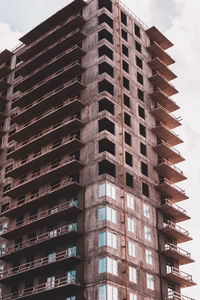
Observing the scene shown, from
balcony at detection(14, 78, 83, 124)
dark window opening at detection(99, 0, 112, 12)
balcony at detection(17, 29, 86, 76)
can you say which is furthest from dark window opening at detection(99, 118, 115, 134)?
dark window opening at detection(99, 0, 112, 12)

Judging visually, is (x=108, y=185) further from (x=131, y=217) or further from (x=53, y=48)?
(x=53, y=48)

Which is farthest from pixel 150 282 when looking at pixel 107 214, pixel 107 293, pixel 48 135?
pixel 48 135

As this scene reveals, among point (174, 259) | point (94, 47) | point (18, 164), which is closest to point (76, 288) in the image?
point (174, 259)

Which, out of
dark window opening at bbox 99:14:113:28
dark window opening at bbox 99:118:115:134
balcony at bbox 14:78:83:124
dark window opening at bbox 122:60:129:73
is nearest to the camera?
dark window opening at bbox 99:118:115:134

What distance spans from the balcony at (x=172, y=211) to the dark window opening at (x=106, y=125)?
465 inches

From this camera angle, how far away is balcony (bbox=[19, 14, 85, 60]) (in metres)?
70.0

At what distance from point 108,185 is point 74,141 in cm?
797

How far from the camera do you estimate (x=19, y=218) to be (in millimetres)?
63344

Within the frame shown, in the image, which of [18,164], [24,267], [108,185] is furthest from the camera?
[18,164]

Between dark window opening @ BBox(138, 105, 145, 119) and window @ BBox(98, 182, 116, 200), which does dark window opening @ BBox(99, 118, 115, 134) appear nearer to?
dark window opening @ BBox(138, 105, 145, 119)

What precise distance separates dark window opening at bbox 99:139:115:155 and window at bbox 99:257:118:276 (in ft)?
46.1

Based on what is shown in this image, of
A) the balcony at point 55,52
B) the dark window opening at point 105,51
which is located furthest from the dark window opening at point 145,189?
the balcony at point 55,52

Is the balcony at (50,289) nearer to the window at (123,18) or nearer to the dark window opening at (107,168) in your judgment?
Answer: the dark window opening at (107,168)

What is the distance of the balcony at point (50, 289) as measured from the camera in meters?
49.2
